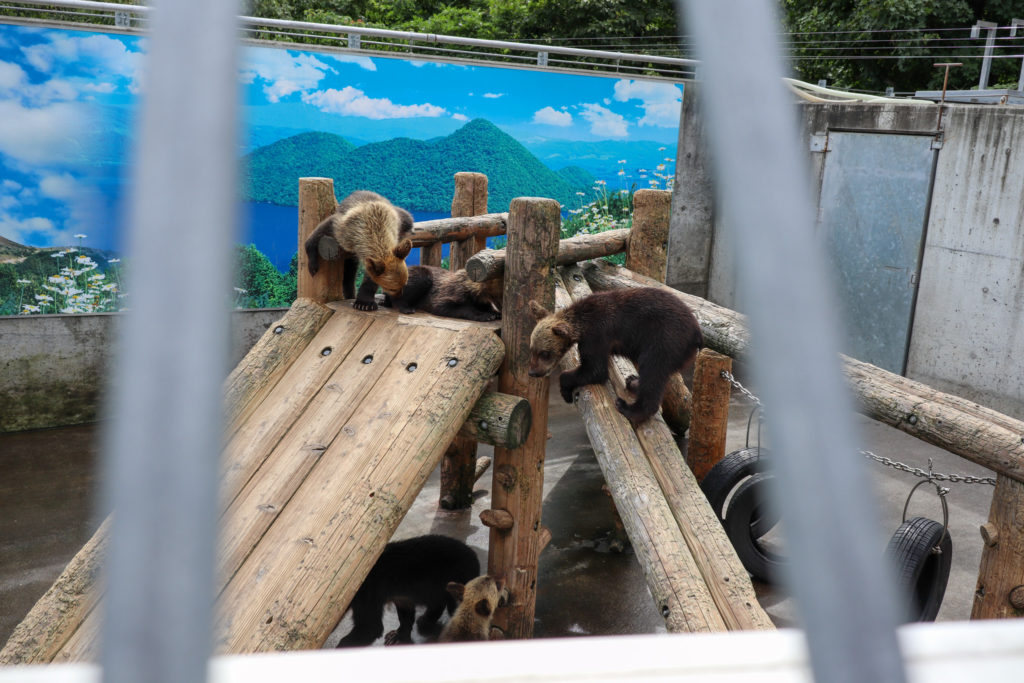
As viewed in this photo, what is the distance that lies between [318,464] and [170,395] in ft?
9.52

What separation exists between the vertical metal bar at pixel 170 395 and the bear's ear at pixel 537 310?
11.4 ft

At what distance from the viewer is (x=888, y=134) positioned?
25.7 ft

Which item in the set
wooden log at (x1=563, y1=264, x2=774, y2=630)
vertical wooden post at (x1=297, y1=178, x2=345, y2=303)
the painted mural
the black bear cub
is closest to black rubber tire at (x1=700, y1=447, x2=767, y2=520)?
wooden log at (x1=563, y1=264, x2=774, y2=630)

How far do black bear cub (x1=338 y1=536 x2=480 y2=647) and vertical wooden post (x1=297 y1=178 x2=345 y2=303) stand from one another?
55.6 inches

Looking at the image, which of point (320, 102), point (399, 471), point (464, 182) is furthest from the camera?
point (320, 102)

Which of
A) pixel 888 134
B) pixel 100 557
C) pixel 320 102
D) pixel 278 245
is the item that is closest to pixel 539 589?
pixel 100 557

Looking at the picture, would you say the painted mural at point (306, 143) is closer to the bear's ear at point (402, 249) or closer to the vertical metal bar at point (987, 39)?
the bear's ear at point (402, 249)

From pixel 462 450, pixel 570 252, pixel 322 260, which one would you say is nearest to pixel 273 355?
pixel 322 260

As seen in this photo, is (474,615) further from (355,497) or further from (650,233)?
(650,233)

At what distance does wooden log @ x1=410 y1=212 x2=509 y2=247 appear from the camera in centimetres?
490

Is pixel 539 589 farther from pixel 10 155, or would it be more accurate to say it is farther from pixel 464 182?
pixel 10 155

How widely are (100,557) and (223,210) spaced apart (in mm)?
2801

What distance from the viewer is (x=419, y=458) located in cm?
307

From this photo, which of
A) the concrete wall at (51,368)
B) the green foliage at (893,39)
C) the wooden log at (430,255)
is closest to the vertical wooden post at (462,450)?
the wooden log at (430,255)
